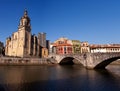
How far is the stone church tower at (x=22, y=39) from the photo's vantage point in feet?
→ 323

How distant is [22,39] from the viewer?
9925cm

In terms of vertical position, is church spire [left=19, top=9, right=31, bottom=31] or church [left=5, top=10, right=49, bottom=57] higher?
church spire [left=19, top=9, right=31, bottom=31]

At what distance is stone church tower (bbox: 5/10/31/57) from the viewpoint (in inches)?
3878

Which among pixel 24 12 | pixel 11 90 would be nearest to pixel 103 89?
pixel 11 90

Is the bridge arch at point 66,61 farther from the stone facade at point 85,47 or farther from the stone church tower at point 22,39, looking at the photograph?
the stone church tower at point 22,39

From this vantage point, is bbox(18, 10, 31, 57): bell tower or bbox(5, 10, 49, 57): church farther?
bbox(5, 10, 49, 57): church

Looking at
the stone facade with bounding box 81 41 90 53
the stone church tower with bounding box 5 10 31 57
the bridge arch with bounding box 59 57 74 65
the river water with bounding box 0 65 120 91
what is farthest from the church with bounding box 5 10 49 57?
the river water with bounding box 0 65 120 91

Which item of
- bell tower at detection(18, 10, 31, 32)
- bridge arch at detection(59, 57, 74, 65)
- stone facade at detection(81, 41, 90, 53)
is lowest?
bridge arch at detection(59, 57, 74, 65)

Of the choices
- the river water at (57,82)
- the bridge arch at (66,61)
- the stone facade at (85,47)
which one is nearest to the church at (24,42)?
the bridge arch at (66,61)

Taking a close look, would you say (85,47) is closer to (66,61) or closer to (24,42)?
(66,61)

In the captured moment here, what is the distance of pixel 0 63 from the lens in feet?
217

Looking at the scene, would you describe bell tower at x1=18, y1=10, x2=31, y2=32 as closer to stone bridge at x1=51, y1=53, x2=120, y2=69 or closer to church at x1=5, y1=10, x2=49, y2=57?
church at x1=5, y1=10, x2=49, y2=57

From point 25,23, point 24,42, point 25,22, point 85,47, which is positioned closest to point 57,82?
point 24,42

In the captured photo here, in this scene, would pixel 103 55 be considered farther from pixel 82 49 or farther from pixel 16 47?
pixel 16 47
